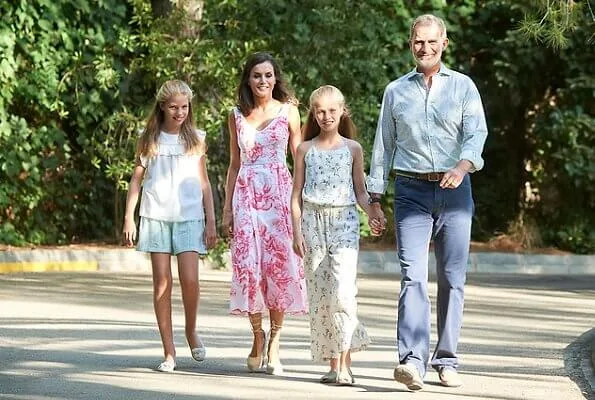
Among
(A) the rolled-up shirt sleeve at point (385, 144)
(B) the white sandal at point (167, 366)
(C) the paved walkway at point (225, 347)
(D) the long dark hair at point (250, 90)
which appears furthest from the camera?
(D) the long dark hair at point (250, 90)

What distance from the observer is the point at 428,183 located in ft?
29.3

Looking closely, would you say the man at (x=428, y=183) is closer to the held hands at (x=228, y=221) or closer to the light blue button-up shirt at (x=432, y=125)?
the light blue button-up shirt at (x=432, y=125)

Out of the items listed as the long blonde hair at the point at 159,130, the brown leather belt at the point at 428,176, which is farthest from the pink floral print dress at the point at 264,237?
the brown leather belt at the point at 428,176

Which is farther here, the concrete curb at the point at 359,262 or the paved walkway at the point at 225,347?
the concrete curb at the point at 359,262

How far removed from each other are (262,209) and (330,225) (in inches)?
30.6

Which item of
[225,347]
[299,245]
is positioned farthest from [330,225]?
[225,347]

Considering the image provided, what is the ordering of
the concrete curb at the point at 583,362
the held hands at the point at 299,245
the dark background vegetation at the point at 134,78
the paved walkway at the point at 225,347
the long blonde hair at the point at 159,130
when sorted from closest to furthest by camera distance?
the paved walkway at the point at 225,347 → the held hands at the point at 299,245 → the concrete curb at the point at 583,362 → the long blonde hair at the point at 159,130 → the dark background vegetation at the point at 134,78

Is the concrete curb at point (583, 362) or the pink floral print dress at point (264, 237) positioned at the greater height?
the pink floral print dress at point (264, 237)

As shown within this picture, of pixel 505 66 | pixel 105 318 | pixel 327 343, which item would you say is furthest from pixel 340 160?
pixel 505 66

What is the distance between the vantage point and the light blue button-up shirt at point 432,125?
8.87 meters

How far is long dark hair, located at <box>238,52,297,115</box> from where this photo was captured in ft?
32.3

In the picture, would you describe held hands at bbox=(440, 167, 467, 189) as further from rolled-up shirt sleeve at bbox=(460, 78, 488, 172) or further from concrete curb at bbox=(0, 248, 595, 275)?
concrete curb at bbox=(0, 248, 595, 275)

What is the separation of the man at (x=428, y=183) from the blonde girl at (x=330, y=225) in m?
0.22

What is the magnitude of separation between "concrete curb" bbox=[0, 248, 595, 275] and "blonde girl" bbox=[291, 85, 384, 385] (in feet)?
28.8
